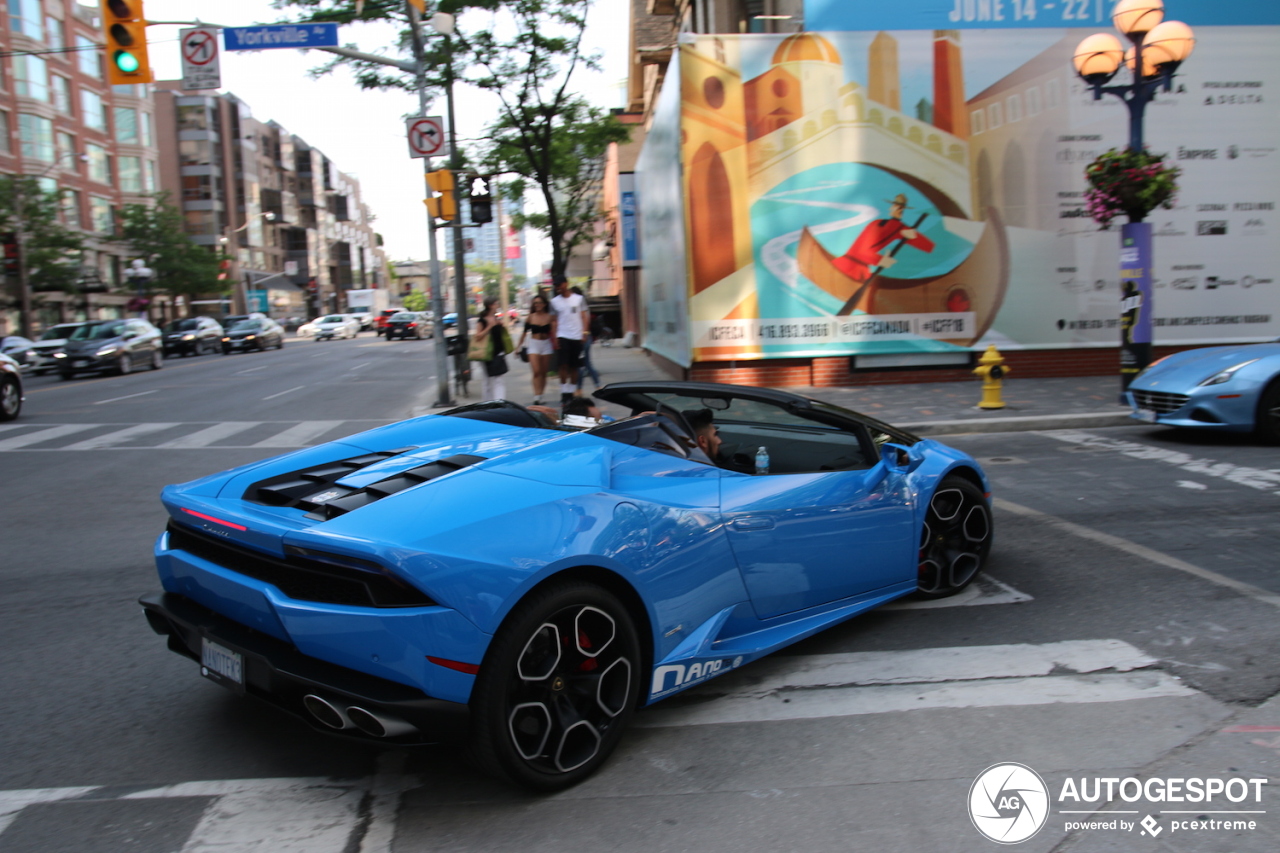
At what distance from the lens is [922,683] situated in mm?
3857

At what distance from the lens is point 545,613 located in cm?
284

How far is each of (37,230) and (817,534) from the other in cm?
4335

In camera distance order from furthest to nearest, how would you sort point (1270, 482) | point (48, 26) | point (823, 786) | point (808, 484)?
point (48, 26) → point (1270, 482) → point (808, 484) → point (823, 786)

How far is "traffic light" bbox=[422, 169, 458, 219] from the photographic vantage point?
14.2 metres

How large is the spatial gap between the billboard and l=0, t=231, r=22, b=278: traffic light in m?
31.3

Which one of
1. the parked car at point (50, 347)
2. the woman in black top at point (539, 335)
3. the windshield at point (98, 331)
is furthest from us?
the parked car at point (50, 347)

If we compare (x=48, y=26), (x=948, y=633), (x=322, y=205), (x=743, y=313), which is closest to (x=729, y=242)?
(x=743, y=313)

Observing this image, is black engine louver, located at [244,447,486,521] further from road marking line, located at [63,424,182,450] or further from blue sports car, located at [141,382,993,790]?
road marking line, located at [63,424,182,450]

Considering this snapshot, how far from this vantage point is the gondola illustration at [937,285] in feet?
50.6

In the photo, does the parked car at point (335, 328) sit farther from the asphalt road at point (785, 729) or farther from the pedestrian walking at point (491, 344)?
the asphalt road at point (785, 729)

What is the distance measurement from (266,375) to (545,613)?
23.2 m

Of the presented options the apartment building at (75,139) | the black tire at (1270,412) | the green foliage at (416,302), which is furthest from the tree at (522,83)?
the green foliage at (416,302)

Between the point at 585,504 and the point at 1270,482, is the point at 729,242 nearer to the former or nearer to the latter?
the point at 1270,482

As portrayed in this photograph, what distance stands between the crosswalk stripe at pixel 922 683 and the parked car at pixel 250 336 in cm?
4001
